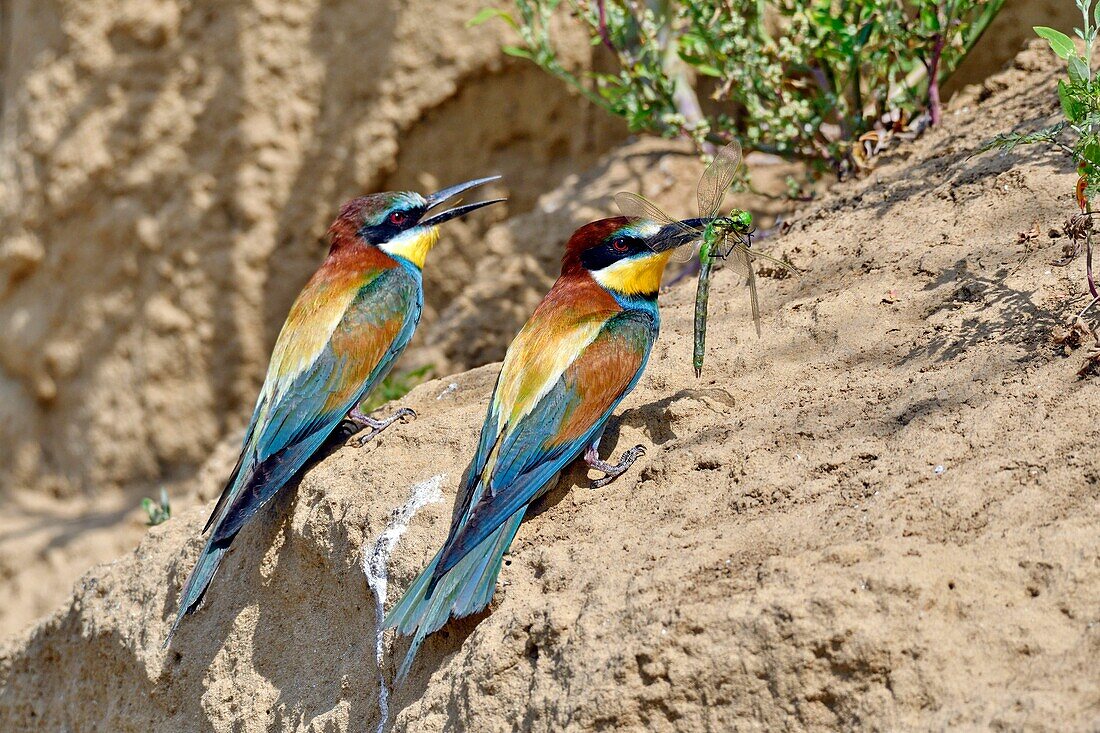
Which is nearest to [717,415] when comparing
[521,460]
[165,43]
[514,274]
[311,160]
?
[521,460]

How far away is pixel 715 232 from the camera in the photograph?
9.35 feet

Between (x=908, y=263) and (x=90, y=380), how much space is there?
13.1ft

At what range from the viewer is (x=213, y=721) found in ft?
8.71

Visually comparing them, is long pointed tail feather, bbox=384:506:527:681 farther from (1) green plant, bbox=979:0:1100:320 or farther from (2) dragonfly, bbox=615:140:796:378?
(1) green plant, bbox=979:0:1100:320

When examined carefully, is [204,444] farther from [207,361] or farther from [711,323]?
[711,323]

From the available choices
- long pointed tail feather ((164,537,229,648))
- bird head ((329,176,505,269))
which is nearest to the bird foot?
long pointed tail feather ((164,537,229,648))

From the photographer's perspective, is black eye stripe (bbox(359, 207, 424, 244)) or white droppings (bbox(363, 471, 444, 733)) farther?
black eye stripe (bbox(359, 207, 424, 244))

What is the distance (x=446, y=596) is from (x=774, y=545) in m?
0.62

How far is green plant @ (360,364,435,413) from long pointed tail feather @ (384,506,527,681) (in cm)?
176

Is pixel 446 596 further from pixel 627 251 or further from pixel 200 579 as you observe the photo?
pixel 627 251

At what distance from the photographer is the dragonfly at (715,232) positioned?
272 cm

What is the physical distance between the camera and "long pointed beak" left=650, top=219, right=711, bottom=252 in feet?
9.67

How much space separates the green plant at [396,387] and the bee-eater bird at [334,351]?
440 mm

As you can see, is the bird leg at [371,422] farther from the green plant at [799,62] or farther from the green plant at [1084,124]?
the green plant at [1084,124]
